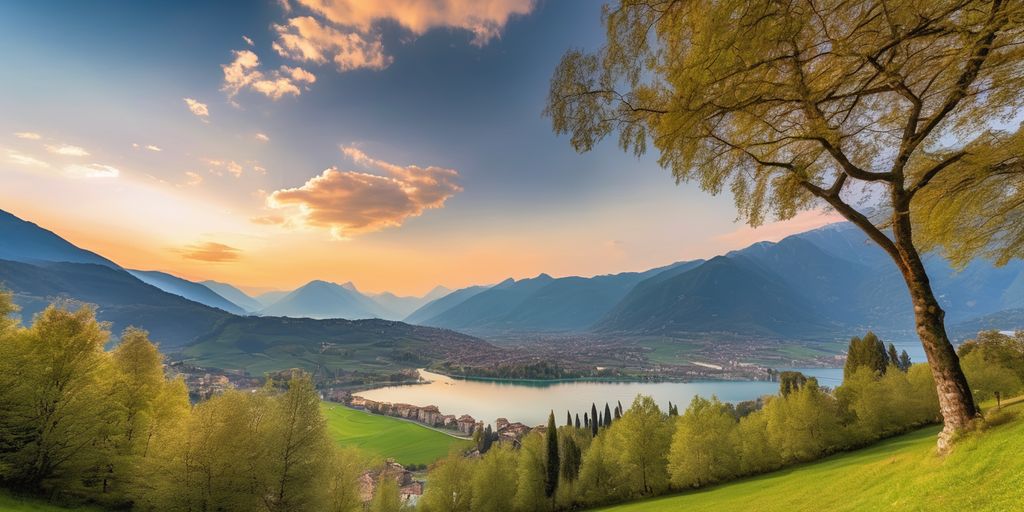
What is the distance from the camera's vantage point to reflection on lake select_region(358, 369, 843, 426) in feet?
399

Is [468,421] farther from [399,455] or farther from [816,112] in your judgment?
[816,112]

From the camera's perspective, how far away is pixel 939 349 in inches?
382

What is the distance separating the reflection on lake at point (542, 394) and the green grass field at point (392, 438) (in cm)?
2068

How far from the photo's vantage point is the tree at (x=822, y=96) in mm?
7723

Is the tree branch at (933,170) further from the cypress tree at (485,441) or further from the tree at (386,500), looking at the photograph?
the cypress tree at (485,441)

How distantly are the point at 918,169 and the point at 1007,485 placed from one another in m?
7.85

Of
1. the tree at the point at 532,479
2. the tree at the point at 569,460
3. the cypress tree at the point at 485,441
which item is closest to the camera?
the tree at the point at 532,479

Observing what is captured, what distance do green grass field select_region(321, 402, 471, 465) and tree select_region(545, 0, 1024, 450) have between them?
75.1 meters

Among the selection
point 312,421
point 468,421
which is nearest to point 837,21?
point 312,421

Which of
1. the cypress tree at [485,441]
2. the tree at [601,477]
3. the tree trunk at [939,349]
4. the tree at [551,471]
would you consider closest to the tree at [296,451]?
the tree trunk at [939,349]

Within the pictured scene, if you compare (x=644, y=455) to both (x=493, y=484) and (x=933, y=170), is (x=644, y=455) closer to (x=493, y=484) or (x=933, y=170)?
(x=493, y=484)

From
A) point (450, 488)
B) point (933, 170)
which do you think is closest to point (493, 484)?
point (450, 488)

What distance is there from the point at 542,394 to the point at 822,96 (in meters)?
156

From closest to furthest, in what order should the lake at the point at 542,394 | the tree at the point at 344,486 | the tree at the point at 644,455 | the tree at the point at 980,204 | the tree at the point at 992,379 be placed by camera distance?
the tree at the point at 980,204 < the tree at the point at 344,486 < the tree at the point at 644,455 < the tree at the point at 992,379 < the lake at the point at 542,394
